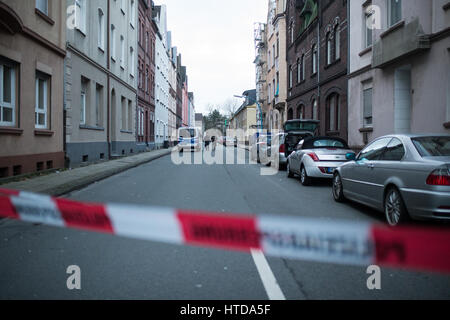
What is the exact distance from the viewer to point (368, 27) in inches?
682

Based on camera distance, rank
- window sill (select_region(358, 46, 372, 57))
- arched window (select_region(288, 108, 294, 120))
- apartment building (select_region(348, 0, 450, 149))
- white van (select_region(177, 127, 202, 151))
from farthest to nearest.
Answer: white van (select_region(177, 127, 202, 151)) < arched window (select_region(288, 108, 294, 120)) < window sill (select_region(358, 46, 372, 57)) < apartment building (select_region(348, 0, 450, 149))

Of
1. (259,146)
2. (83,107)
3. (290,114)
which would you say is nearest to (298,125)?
(259,146)

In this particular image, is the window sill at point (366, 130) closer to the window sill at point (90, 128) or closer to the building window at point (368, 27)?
the building window at point (368, 27)

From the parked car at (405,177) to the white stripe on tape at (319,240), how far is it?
Answer: 149 inches

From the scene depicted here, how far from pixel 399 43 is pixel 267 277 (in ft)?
40.1

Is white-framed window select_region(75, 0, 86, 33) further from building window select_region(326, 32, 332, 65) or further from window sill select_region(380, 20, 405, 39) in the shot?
building window select_region(326, 32, 332, 65)

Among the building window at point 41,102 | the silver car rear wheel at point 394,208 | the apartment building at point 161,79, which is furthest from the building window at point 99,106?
the apartment building at point 161,79

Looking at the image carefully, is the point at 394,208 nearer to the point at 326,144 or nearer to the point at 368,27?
the point at 326,144

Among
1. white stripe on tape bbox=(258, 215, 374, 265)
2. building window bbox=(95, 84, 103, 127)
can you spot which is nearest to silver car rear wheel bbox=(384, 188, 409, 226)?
white stripe on tape bbox=(258, 215, 374, 265)

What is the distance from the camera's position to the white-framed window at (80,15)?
16.4 meters

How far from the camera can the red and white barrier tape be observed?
70.4 inches

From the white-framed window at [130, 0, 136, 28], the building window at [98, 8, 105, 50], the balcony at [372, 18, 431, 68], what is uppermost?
the white-framed window at [130, 0, 136, 28]
